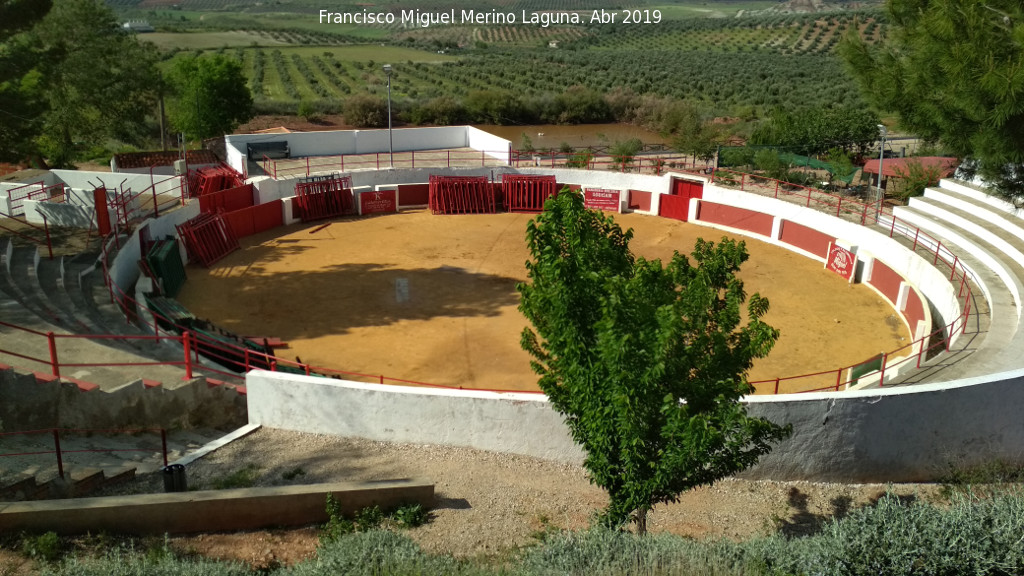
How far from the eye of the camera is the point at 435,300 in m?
23.1

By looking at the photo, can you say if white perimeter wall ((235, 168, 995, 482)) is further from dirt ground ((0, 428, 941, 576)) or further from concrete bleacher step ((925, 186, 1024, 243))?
concrete bleacher step ((925, 186, 1024, 243))

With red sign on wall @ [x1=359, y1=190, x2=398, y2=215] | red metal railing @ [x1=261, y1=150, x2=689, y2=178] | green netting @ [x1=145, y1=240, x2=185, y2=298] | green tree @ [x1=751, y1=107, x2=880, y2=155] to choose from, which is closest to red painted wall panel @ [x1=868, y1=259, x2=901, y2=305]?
red metal railing @ [x1=261, y1=150, x2=689, y2=178]

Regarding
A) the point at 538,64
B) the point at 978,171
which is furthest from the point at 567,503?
the point at 538,64

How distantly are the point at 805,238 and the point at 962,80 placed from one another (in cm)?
1429

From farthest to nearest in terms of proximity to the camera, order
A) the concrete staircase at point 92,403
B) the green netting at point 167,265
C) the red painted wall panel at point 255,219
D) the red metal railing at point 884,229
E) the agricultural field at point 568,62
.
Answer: the agricultural field at point 568,62 → the red painted wall panel at point 255,219 → the green netting at point 167,265 → the red metal railing at point 884,229 → the concrete staircase at point 92,403

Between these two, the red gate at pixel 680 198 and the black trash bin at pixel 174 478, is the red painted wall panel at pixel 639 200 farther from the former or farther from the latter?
the black trash bin at pixel 174 478

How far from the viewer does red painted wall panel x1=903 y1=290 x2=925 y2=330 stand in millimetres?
21342

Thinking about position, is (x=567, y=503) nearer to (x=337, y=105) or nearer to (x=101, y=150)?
(x=101, y=150)

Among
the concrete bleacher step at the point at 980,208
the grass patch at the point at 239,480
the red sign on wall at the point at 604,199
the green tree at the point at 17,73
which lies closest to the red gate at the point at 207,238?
the green tree at the point at 17,73

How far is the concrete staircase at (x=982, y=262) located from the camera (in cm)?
1573

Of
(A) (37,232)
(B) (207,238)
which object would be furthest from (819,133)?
(A) (37,232)

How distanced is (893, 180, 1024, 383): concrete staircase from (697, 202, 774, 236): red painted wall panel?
4298 mm

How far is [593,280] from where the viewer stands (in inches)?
364

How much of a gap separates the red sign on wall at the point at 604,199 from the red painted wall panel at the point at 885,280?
1060 cm
